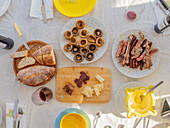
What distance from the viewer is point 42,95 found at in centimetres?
132

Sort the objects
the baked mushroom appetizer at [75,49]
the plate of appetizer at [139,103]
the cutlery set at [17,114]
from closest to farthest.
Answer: the plate of appetizer at [139,103] → the cutlery set at [17,114] → the baked mushroom appetizer at [75,49]

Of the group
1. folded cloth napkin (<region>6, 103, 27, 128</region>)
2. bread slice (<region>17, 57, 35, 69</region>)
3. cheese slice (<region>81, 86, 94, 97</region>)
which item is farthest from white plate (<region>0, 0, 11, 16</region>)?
cheese slice (<region>81, 86, 94, 97</region>)

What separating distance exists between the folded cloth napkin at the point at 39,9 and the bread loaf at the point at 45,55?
12.3 inches

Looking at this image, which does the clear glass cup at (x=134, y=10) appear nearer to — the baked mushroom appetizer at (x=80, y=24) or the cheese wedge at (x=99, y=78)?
the baked mushroom appetizer at (x=80, y=24)

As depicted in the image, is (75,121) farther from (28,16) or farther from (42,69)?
(28,16)

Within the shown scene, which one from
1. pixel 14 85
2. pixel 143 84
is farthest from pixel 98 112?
pixel 14 85

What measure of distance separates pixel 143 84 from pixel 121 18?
61cm

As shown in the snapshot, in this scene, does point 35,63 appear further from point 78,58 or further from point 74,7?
point 74,7

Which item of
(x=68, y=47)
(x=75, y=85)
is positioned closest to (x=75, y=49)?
(x=68, y=47)

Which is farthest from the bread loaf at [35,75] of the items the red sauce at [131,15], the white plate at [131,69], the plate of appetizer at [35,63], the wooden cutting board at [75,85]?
the red sauce at [131,15]

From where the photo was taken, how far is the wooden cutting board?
1.35 metres

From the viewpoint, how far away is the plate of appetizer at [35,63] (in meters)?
Result: 1.32

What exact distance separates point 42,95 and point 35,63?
0.92 ft

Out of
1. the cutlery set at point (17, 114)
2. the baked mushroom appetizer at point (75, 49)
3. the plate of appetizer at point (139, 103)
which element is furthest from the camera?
the baked mushroom appetizer at point (75, 49)
